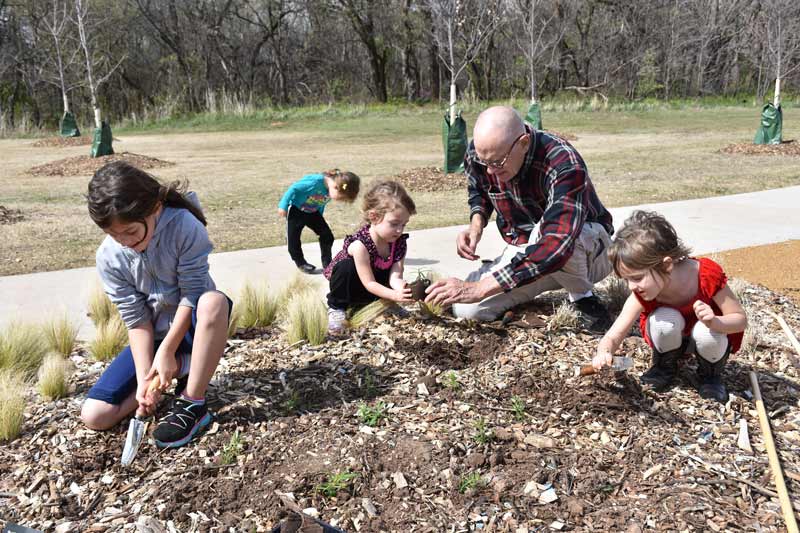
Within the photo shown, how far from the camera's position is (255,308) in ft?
14.1

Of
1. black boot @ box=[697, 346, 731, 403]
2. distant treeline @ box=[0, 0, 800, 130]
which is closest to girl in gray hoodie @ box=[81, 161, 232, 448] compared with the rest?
black boot @ box=[697, 346, 731, 403]

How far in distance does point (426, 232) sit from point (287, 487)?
4661 millimetres

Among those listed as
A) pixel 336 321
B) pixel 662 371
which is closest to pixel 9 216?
pixel 336 321

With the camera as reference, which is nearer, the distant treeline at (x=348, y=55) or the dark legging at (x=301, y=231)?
the dark legging at (x=301, y=231)

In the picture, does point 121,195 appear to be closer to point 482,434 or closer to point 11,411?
point 11,411

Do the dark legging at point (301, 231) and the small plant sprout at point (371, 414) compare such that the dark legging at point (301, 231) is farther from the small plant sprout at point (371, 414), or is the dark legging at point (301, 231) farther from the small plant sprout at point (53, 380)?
Result: the small plant sprout at point (371, 414)

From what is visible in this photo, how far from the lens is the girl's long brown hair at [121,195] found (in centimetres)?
274

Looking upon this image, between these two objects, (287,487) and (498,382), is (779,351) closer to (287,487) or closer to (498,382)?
(498,382)

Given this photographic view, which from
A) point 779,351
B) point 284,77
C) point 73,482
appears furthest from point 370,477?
point 284,77

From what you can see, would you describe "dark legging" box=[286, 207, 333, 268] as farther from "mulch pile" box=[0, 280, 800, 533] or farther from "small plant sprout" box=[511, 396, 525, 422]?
"small plant sprout" box=[511, 396, 525, 422]

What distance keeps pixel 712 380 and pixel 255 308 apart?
2.63 m

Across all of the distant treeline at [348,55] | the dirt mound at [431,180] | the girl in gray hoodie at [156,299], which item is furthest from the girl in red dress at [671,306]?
the distant treeline at [348,55]

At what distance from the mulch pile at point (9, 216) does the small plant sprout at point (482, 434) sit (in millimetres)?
7811

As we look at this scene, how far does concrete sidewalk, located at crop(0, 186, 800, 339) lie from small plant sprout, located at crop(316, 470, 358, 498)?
2367 mm
